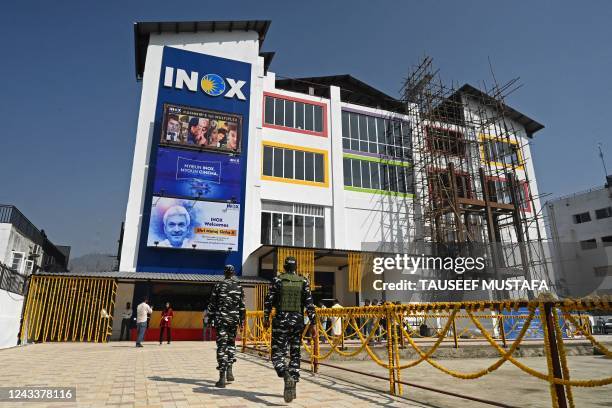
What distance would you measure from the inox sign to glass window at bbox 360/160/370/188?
953 centimetres

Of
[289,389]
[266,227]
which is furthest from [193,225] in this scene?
[289,389]

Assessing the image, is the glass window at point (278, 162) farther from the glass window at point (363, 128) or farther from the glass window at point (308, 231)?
the glass window at point (363, 128)

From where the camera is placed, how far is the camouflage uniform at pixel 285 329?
17.3 feet

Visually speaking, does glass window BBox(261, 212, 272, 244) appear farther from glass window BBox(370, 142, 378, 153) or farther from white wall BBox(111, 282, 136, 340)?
glass window BBox(370, 142, 378, 153)

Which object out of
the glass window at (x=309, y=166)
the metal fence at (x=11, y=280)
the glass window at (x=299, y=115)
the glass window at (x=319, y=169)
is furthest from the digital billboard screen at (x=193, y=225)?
the glass window at (x=299, y=115)

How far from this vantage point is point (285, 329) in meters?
5.50

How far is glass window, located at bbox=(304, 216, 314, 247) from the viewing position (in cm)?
2383

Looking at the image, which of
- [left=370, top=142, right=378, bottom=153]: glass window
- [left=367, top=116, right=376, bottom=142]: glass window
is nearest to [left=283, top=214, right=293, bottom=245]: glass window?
[left=370, top=142, right=378, bottom=153]: glass window

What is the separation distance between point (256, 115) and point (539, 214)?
23.3 meters

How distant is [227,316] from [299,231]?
17.5 meters

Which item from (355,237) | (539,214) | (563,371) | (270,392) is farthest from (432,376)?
(539,214)

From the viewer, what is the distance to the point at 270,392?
17.8 ft

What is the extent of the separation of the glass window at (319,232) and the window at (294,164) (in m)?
2.56

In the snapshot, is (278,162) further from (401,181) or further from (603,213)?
(603,213)
